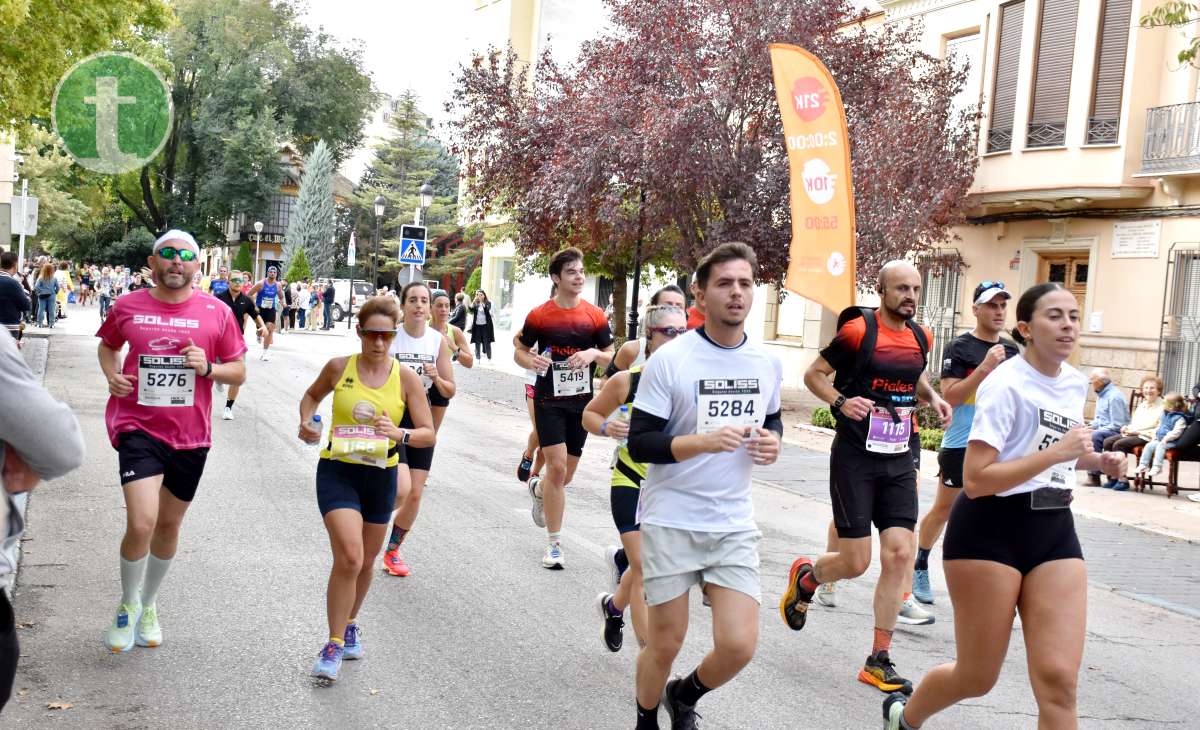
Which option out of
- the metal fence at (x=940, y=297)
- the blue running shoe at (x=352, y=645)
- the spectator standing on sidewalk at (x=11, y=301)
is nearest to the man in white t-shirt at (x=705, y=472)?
the blue running shoe at (x=352, y=645)

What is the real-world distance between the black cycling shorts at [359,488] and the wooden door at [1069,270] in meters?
17.4

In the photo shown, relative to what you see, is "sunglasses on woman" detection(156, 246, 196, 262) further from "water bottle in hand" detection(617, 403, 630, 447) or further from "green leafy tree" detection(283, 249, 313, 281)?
"green leafy tree" detection(283, 249, 313, 281)

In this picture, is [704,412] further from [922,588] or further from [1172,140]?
[1172,140]

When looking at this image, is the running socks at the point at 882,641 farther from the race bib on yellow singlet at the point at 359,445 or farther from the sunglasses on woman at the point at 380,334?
the sunglasses on woman at the point at 380,334

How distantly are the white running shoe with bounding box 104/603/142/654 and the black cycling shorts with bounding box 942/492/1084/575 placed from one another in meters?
3.85

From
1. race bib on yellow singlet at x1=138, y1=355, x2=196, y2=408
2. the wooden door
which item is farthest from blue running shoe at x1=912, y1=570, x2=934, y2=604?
the wooden door

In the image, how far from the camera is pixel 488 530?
9.14 m

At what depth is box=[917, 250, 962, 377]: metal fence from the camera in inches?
881

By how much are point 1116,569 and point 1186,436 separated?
4.92 meters

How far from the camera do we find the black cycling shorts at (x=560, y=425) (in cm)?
808

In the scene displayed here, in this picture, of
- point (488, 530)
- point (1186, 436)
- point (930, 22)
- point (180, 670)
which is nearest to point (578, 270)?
point (488, 530)

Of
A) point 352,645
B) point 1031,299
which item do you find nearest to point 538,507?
point 352,645

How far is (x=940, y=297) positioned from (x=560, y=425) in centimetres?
1694

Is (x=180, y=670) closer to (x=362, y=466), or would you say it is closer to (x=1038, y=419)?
(x=362, y=466)
